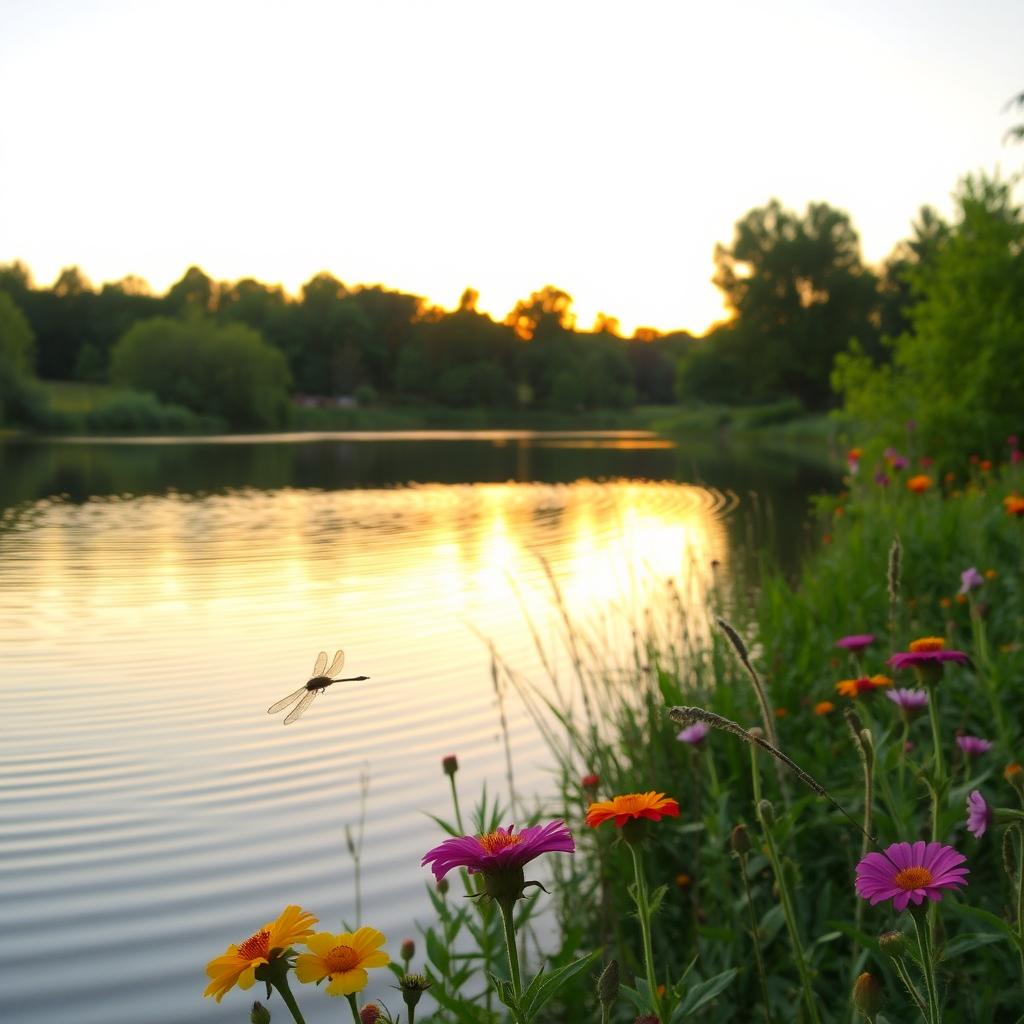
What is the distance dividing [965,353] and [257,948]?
44.8 ft

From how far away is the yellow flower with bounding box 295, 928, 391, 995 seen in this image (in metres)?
1.15

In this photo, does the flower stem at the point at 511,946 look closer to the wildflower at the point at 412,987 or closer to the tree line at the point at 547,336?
the wildflower at the point at 412,987

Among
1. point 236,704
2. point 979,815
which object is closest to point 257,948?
point 979,815

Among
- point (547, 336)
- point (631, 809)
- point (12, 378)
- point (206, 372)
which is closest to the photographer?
point (631, 809)

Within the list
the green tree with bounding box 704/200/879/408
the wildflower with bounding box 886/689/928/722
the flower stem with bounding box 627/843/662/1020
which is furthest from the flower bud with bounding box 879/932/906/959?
the green tree with bounding box 704/200/879/408

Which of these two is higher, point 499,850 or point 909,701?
point 499,850

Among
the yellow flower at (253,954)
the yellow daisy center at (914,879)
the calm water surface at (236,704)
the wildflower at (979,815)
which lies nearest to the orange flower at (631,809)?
the yellow daisy center at (914,879)

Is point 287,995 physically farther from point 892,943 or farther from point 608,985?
point 892,943

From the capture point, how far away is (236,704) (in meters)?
6.70

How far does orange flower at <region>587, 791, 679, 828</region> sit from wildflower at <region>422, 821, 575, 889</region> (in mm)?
146

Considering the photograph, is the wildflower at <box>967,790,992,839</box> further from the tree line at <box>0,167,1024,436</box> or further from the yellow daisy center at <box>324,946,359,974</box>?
the tree line at <box>0,167,1024,436</box>

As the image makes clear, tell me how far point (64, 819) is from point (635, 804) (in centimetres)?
417

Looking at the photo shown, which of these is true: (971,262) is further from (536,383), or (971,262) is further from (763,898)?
(536,383)

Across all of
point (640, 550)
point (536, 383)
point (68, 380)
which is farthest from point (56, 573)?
point (536, 383)
